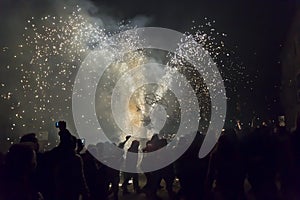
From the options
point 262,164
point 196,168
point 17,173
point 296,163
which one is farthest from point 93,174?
point 296,163

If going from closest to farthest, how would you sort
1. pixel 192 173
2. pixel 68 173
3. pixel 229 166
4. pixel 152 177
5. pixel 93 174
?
pixel 68 173 → pixel 229 166 → pixel 192 173 → pixel 93 174 → pixel 152 177

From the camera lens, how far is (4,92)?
3866 cm

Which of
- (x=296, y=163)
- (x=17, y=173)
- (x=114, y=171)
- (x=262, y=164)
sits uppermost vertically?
(x=114, y=171)

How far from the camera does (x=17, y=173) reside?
755cm

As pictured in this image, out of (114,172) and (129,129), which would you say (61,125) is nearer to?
(114,172)

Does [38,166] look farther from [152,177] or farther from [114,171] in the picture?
[152,177]

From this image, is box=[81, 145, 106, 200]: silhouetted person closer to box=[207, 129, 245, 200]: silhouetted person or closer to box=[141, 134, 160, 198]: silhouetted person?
box=[141, 134, 160, 198]: silhouetted person

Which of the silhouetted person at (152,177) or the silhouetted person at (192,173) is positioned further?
the silhouetted person at (152,177)

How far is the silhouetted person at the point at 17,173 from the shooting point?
Result: 24.6ft

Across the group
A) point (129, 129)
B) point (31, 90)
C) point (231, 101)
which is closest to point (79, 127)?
Result: point (129, 129)

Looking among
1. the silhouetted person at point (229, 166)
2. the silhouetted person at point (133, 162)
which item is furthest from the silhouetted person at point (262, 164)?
the silhouetted person at point (133, 162)

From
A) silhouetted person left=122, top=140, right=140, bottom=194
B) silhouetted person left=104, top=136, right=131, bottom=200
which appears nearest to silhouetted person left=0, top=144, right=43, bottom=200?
silhouetted person left=104, top=136, right=131, bottom=200

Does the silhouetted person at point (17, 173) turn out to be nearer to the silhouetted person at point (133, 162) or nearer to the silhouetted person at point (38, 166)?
the silhouetted person at point (38, 166)

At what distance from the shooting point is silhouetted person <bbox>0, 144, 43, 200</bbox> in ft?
24.6
